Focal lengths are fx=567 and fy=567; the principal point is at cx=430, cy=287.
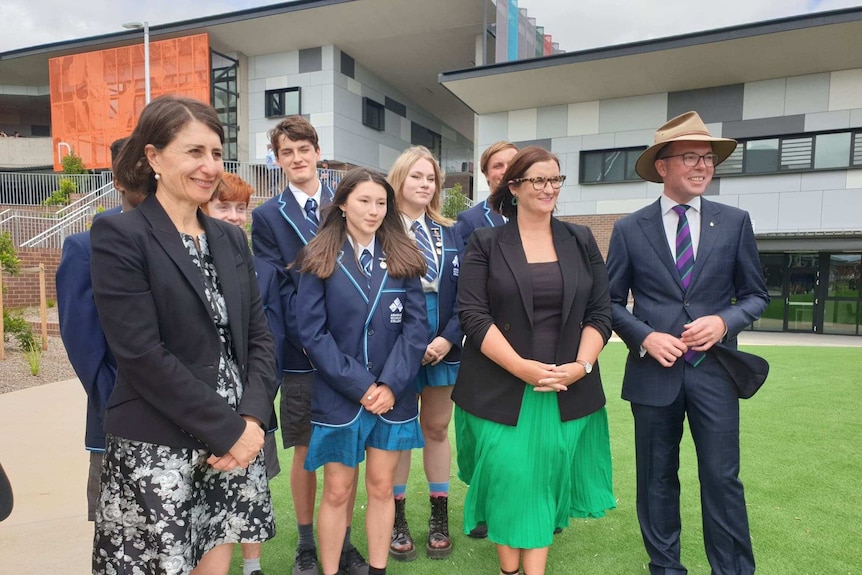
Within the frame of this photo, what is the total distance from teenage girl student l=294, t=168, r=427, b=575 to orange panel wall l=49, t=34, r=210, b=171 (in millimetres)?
21631

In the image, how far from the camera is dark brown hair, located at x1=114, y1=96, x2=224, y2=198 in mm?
1818

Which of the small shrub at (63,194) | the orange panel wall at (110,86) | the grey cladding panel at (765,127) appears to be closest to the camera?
the grey cladding panel at (765,127)

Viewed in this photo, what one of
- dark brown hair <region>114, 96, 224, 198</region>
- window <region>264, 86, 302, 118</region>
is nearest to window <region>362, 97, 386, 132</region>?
window <region>264, 86, 302, 118</region>

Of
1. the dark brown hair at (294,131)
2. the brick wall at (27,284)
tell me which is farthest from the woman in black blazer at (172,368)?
the brick wall at (27,284)

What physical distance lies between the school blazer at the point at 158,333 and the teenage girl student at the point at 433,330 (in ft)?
4.48

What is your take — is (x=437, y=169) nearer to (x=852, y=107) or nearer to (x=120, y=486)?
(x=120, y=486)

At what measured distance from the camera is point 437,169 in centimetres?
335

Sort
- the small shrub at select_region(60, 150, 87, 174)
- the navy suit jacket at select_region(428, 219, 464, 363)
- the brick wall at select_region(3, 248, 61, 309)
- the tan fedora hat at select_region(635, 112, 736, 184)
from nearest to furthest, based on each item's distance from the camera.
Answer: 1. the tan fedora hat at select_region(635, 112, 736, 184)
2. the navy suit jacket at select_region(428, 219, 464, 363)
3. the brick wall at select_region(3, 248, 61, 309)
4. the small shrub at select_region(60, 150, 87, 174)

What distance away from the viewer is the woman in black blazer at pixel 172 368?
5.62 ft

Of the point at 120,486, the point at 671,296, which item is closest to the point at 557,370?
the point at 671,296

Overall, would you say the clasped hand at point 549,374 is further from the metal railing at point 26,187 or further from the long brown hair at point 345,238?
the metal railing at point 26,187

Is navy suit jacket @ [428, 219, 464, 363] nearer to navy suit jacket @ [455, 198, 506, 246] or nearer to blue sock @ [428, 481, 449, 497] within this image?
navy suit jacket @ [455, 198, 506, 246]

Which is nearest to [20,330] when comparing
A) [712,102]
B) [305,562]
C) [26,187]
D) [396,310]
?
[305,562]

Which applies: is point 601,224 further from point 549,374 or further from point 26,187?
point 26,187
